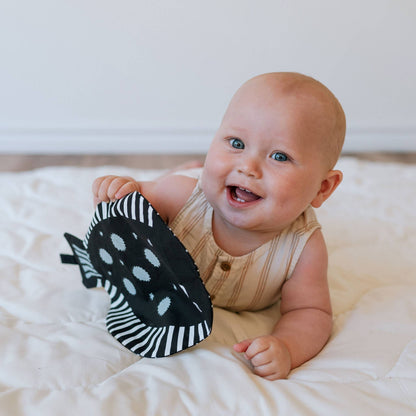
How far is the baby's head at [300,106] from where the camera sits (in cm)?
70

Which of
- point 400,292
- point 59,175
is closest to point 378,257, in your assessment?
point 400,292

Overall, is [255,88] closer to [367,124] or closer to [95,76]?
[95,76]

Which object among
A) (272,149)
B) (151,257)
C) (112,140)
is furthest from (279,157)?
(112,140)

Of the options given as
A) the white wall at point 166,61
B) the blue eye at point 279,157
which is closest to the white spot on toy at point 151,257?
the blue eye at point 279,157

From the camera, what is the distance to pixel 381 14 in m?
2.26

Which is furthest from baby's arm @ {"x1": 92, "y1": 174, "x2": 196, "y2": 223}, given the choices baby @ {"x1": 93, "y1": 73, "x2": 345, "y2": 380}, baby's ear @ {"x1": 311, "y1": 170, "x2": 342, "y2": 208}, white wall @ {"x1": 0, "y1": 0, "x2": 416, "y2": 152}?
white wall @ {"x1": 0, "y1": 0, "x2": 416, "y2": 152}

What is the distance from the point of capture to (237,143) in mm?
732

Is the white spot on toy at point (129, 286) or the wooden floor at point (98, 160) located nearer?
the white spot on toy at point (129, 286)

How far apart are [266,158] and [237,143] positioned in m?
0.05

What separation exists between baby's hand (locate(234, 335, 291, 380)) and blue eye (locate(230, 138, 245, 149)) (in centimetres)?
27

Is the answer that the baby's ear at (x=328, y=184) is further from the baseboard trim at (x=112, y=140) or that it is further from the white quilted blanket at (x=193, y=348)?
the baseboard trim at (x=112, y=140)

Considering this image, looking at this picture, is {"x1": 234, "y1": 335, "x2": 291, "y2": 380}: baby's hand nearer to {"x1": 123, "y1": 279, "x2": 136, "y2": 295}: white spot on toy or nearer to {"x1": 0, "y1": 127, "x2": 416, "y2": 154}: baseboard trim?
{"x1": 123, "y1": 279, "x2": 136, "y2": 295}: white spot on toy

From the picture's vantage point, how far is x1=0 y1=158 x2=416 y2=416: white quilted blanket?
572 mm

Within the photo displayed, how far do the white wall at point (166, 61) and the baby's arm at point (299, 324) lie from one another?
1.59 metres
